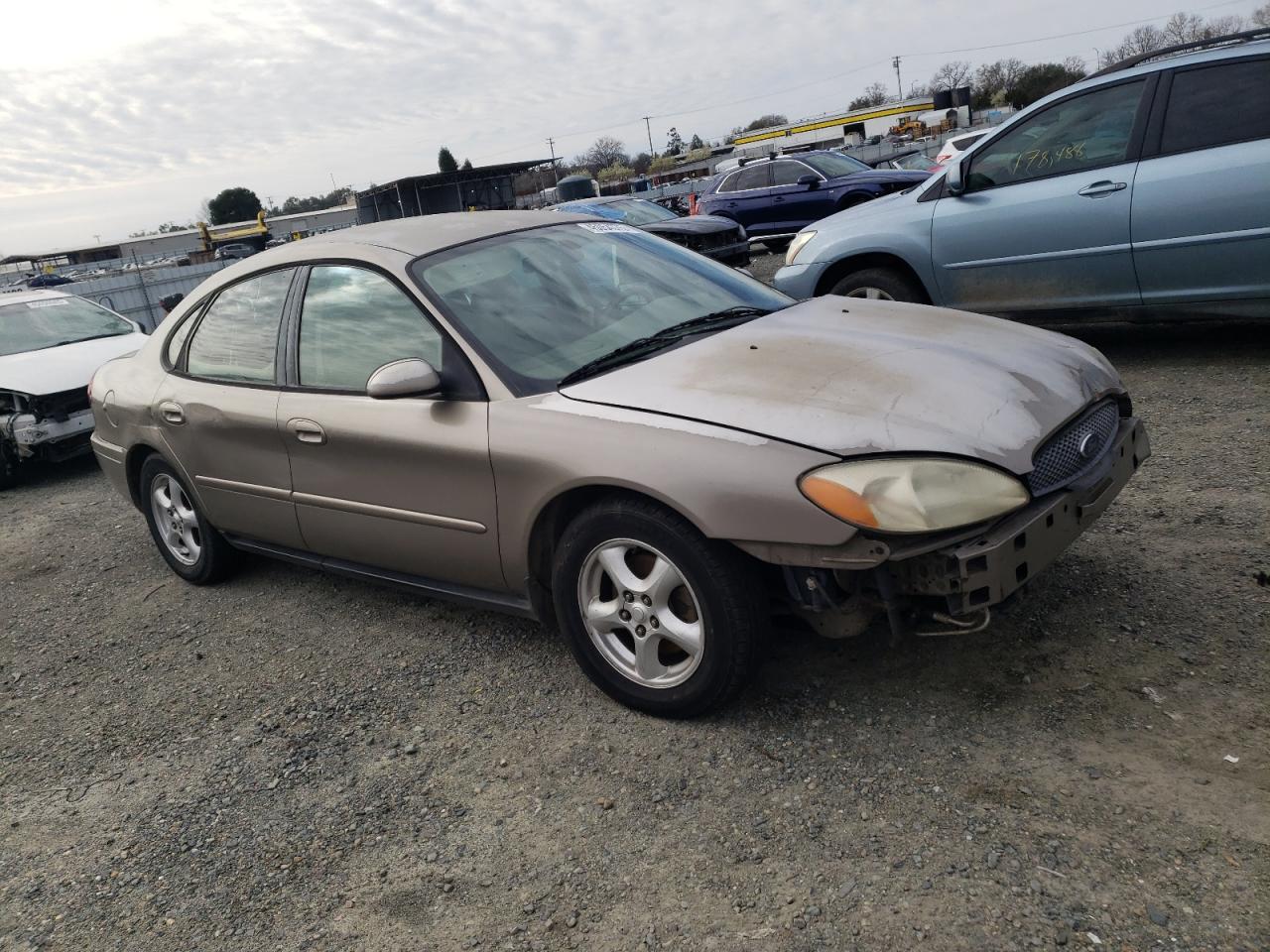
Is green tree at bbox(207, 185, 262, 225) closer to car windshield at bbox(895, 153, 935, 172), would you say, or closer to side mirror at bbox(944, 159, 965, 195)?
car windshield at bbox(895, 153, 935, 172)

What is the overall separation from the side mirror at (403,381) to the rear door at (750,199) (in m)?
14.1

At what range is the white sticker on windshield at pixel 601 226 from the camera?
4.11 m

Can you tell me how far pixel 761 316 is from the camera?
3703 mm

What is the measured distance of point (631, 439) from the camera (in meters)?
2.84

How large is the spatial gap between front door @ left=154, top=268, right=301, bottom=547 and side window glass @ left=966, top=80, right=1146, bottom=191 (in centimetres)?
450

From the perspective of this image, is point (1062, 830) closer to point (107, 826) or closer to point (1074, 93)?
point (107, 826)

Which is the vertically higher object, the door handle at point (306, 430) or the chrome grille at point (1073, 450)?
the door handle at point (306, 430)

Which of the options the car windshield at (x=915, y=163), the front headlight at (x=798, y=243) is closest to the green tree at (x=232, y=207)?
the car windshield at (x=915, y=163)

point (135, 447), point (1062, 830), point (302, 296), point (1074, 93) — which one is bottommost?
point (1062, 830)

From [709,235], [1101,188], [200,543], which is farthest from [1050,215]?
[709,235]

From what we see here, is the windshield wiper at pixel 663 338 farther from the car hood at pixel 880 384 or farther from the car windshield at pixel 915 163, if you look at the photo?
the car windshield at pixel 915 163

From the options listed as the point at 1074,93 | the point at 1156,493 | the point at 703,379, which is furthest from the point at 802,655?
the point at 1074,93

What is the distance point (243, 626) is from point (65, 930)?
1873 mm

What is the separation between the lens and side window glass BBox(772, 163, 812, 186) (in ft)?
52.5
